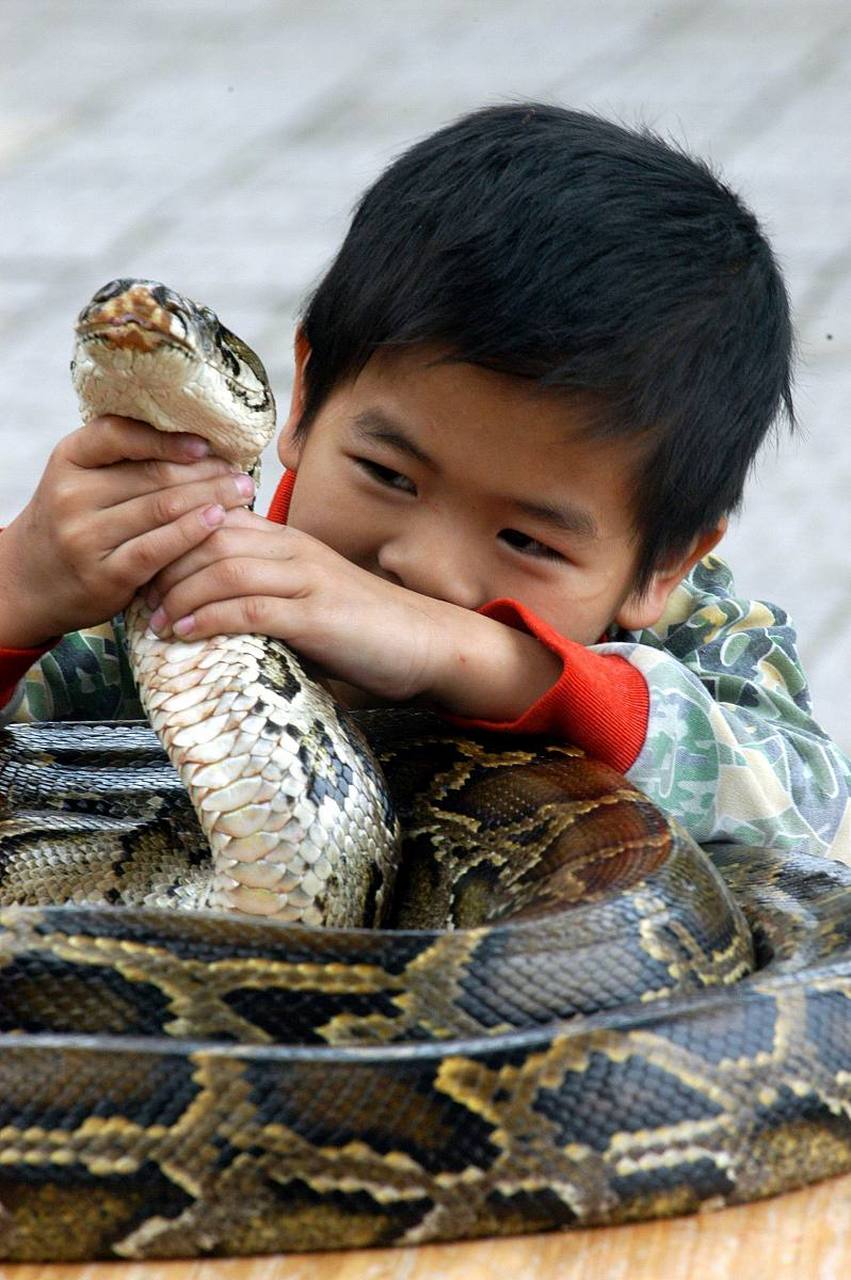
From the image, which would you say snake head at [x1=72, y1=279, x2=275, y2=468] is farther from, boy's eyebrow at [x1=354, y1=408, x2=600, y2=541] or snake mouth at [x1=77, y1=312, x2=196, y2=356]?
boy's eyebrow at [x1=354, y1=408, x2=600, y2=541]

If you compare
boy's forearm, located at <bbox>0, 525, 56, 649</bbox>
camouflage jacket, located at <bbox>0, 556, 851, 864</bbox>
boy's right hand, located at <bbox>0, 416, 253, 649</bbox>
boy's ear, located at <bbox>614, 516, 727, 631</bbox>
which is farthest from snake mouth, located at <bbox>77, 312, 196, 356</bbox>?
boy's ear, located at <bbox>614, 516, 727, 631</bbox>

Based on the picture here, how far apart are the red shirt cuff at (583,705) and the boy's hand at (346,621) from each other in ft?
0.07

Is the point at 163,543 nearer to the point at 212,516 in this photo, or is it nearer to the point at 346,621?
the point at 212,516

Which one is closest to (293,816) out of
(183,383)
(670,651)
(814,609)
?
(183,383)

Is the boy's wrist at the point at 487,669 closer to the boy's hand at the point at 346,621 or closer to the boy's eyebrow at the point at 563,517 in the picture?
the boy's hand at the point at 346,621

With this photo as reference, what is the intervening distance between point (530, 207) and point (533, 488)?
274mm

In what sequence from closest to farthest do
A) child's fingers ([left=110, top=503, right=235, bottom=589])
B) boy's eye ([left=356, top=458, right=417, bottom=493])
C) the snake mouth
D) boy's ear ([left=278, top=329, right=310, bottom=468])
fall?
1. the snake mouth
2. child's fingers ([left=110, top=503, right=235, bottom=589])
3. boy's eye ([left=356, top=458, right=417, bottom=493])
4. boy's ear ([left=278, top=329, right=310, bottom=468])

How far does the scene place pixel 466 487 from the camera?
159 cm

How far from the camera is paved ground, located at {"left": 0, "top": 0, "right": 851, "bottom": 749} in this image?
14.0 ft

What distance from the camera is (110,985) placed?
3.70 ft

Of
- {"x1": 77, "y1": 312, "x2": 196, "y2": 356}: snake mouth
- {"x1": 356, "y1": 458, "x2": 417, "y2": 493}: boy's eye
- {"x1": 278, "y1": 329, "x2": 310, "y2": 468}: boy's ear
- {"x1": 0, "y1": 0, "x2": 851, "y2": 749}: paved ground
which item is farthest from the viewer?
{"x1": 0, "y1": 0, "x2": 851, "y2": 749}: paved ground

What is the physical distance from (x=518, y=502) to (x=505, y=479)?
1.2 inches

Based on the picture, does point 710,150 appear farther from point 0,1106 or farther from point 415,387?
point 0,1106

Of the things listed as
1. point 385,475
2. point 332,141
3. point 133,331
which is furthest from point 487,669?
point 332,141
